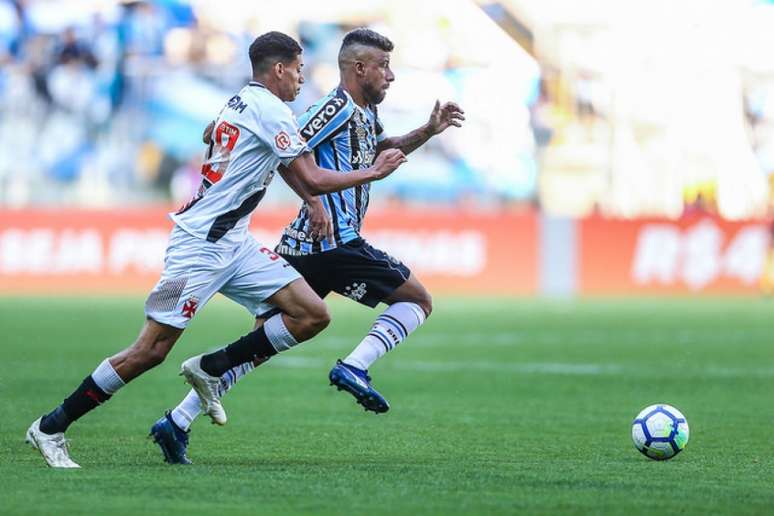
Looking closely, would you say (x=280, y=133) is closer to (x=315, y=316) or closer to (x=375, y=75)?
(x=315, y=316)

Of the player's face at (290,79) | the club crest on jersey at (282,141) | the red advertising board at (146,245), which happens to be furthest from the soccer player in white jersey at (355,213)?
the red advertising board at (146,245)

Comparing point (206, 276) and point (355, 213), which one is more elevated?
point (355, 213)

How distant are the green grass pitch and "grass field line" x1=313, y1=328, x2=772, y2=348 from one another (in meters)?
0.04

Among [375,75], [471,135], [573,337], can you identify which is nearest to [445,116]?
[375,75]

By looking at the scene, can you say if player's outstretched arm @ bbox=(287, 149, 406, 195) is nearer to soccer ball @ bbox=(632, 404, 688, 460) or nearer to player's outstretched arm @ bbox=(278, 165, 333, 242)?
player's outstretched arm @ bbox=(278, 165, 333, 242)

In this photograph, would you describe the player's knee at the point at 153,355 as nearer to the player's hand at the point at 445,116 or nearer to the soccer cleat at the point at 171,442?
the soccer cleat at the point at 171,442

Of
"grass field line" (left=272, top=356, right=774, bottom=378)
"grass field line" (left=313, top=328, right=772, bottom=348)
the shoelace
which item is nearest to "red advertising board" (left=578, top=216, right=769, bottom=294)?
"grass field line" (left=313, top=328, right=772, bottom=348)

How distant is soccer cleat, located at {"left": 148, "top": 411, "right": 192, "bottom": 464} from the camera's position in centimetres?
738

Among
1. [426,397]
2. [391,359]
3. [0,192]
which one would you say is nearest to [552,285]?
[0,192]

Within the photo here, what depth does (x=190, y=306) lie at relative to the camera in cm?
734

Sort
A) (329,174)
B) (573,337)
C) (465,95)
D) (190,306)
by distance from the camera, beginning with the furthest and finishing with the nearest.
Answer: (465,95)
(573,337)
(329,174)
(190,306)

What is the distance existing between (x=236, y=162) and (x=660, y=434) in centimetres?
262

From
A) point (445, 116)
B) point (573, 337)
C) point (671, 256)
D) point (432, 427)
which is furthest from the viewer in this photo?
point (671, 256)

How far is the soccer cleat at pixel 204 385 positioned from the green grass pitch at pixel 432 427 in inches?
11.1
